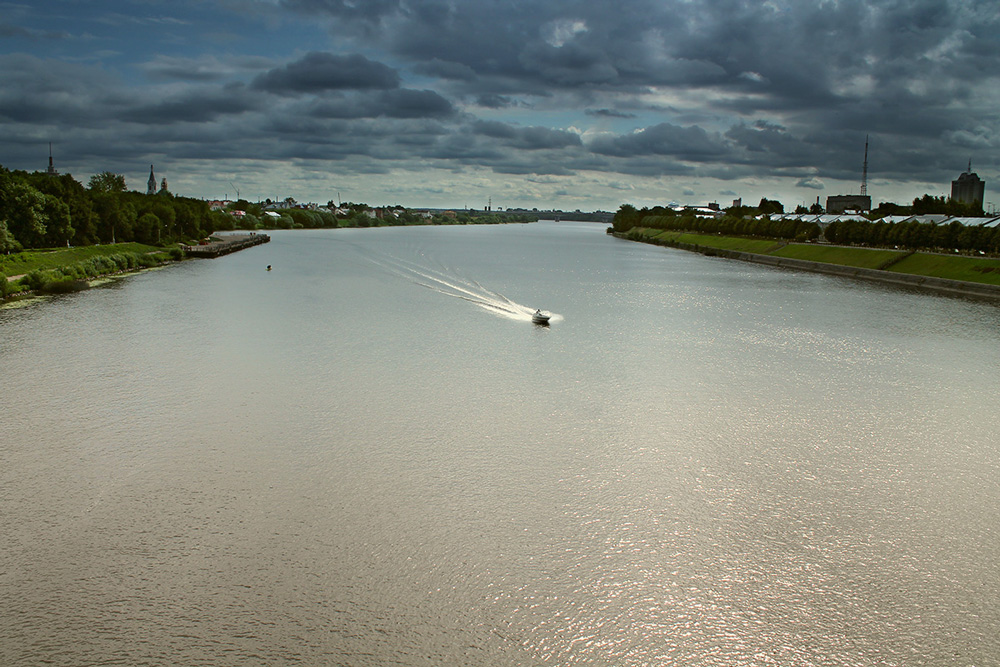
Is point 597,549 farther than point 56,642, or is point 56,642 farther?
point 597,549

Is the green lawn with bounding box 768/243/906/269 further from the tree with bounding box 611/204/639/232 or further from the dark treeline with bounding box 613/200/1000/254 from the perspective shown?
the tree with bounding box 611/204/639/232

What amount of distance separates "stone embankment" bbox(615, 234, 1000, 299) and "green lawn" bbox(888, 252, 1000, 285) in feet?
1.88

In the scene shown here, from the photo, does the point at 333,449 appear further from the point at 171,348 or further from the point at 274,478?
the point at 171,348

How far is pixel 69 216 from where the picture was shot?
3806 centimetres

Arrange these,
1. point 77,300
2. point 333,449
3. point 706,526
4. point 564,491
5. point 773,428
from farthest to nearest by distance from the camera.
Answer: point 77,300 < point 773,428 < point 333,449 < point 564,491 < point 706,526

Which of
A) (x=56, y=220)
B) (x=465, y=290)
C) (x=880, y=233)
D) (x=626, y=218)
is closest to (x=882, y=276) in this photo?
(x=880, y=233)

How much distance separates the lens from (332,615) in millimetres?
5293

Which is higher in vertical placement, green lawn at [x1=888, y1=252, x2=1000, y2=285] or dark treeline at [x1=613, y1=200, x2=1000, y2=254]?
dark treeline at [x1=613, y1=200, x2=1000, y2=254]

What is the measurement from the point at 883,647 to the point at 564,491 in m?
3.34

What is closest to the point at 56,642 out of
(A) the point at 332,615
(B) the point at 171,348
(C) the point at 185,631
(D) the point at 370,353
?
(C) the point at 185,631

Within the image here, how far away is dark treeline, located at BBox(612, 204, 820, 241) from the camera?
58.5m

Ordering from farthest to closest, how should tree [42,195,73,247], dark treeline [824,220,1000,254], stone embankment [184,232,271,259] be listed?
stone embankment [184,232,271,259] → tree [42,195,73,247] → dark treeline [824,220,1000,254]

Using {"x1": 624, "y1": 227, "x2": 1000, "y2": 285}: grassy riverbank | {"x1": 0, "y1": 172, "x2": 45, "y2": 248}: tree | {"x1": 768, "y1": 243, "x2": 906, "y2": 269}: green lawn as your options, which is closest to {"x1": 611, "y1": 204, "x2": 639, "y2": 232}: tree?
{"x1": 624, "y1": 227, "x2": 1000, "y2": 285}: grassy riverbank

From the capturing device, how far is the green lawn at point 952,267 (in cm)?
3129
